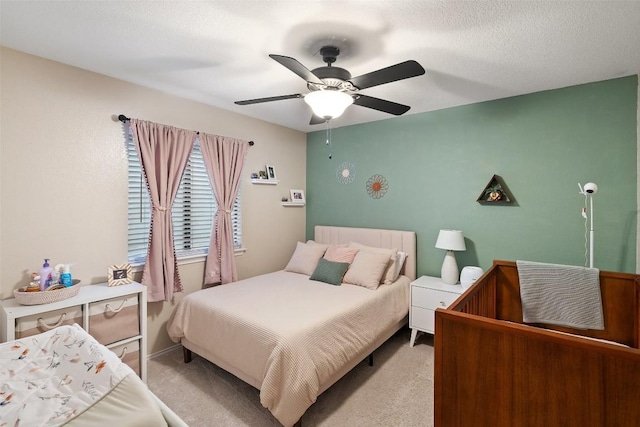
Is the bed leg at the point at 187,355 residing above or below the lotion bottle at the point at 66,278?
below

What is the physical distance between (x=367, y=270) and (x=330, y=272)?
392 mm

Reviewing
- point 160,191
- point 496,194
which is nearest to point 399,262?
point 496,194

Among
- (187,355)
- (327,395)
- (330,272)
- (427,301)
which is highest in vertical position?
(330,272)

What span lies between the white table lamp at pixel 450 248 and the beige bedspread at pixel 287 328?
21.3 inches

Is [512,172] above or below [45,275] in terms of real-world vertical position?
above

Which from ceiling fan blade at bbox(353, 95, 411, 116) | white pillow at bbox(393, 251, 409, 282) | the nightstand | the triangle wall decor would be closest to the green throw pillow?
white pillow at bbox(393, 251, 409, 282)

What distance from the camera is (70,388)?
1.20m

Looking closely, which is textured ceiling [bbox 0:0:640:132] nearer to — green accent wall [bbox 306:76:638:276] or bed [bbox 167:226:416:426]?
green accent wall [bbox 306:76:638:276]

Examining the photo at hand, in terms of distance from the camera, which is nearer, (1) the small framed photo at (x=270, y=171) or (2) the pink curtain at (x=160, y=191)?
(2) the pink curtain at (x=160, y=191)

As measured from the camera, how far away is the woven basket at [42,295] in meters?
1.90

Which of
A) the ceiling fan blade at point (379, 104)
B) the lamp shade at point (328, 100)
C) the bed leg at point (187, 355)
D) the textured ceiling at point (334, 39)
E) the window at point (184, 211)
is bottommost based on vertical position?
the bed leg at point (187, 355)

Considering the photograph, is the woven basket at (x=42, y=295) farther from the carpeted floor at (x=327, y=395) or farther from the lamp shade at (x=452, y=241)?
the lamp shade at (x=452, y=241)

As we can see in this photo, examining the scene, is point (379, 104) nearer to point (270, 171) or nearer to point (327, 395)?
point (270, 171)

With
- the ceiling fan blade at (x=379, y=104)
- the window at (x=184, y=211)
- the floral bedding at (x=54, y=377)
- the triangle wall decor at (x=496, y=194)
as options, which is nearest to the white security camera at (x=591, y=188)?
the triangle wall decor at (x=496, y=194)
